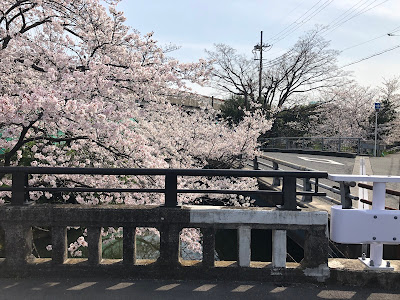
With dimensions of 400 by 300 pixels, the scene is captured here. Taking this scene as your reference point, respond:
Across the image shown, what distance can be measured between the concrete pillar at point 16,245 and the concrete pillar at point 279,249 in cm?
274

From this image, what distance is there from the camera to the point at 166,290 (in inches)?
127

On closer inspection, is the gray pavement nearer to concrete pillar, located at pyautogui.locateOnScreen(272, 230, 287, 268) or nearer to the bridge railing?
the bridge railing

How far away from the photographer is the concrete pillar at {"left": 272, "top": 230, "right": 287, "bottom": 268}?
3457mm

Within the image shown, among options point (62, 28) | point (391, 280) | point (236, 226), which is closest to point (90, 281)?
point (236, 226)

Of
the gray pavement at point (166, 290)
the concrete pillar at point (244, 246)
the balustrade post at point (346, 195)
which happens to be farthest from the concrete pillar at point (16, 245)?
the balustrade post at point (346, 195)

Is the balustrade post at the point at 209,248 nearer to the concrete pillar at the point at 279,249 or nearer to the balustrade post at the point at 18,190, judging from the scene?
the concrete pillar at the point at 279,249

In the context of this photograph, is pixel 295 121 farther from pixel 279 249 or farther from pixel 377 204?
pixel 279 249

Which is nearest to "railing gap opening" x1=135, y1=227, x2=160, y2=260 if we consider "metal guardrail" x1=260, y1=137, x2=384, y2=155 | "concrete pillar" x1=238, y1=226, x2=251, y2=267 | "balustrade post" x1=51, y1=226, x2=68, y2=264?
"balustrade post" x1=51, y1=226, x2=68, y2=264

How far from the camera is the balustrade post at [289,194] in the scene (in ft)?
11.6

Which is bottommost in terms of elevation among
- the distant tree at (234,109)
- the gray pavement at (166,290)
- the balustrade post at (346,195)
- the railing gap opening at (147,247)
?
the railing gap opening at (147,247)

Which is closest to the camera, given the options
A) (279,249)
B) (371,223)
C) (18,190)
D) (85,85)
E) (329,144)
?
(371,223)

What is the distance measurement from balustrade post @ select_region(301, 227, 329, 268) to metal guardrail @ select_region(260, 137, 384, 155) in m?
13.3

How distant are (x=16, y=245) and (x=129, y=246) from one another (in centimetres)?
125

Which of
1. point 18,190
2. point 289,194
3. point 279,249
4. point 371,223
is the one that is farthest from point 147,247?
point 371,223
